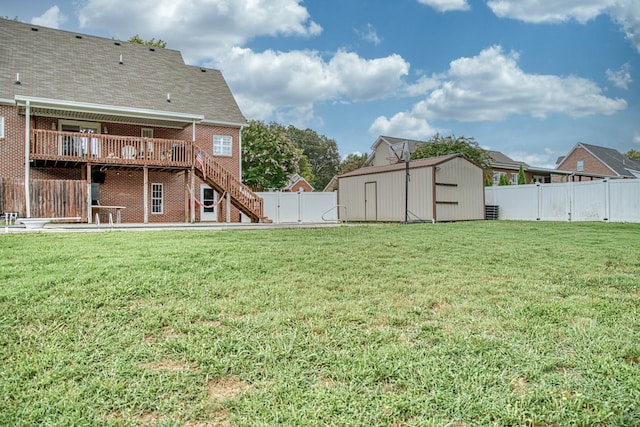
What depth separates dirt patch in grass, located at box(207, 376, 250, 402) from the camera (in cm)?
250

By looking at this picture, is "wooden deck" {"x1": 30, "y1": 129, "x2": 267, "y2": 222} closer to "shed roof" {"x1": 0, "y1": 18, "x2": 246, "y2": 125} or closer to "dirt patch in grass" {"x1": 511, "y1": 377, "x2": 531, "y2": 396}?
"shed roof" {"x1": 0, "y1": 18, "x2": 246, "y2": 125}

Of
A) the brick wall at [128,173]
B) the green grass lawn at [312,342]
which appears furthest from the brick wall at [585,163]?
the green grass lawn at [312,342]

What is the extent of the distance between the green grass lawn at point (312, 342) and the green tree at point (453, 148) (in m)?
25.0

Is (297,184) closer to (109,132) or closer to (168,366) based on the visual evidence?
(109,132)

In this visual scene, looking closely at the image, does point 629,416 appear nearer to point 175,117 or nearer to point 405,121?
point 175,117

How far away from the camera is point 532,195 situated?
1939cm

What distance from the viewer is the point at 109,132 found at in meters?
17.7

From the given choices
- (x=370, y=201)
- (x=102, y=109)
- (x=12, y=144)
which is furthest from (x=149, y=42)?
(x=370, y=201)

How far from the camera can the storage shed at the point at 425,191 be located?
56.7 ft

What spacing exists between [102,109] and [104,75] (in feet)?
14.1

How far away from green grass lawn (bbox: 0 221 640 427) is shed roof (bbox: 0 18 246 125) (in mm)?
13721

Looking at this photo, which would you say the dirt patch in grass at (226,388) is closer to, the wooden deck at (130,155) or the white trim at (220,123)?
the wooden deck at (130,155)

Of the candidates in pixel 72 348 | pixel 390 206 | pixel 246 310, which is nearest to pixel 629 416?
pixel 246 310

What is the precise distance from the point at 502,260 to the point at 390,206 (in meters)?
12.4
